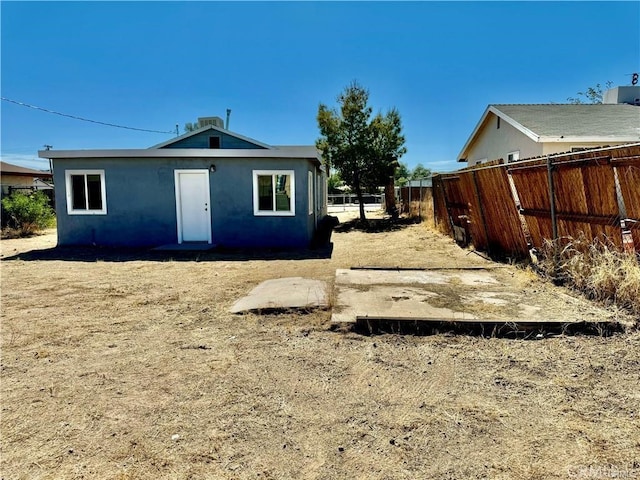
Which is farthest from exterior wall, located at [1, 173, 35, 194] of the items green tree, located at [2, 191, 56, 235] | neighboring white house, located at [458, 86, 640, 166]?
neighboring white house, located at [458, 86, 640, 166]

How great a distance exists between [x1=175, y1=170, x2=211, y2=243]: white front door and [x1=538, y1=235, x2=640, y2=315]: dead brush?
8271 millimetres

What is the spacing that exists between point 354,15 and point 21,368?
442 inches

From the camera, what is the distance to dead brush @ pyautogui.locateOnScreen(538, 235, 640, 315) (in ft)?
13.9

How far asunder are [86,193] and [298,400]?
35.1 ft

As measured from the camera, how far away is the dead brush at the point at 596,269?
4227 mm

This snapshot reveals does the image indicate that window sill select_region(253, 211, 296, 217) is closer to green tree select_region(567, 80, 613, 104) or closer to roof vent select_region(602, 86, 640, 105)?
roof vent select_region(602, 86, 640, 105)

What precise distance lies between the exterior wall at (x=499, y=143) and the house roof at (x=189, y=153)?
22.4ft

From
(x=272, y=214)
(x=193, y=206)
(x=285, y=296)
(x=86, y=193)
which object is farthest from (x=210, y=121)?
(x=285, y=296)

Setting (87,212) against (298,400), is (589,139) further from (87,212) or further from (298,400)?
(87,212)

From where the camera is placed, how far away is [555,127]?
38.6 ft

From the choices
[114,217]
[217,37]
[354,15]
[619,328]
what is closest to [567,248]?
[619,328]

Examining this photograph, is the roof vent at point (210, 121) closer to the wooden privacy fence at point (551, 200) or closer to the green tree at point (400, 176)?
the green tree at point (400, 176)

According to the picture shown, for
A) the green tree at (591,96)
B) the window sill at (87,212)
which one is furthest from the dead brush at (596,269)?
the green tree at (591,96)

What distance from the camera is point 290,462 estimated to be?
2.13 m
